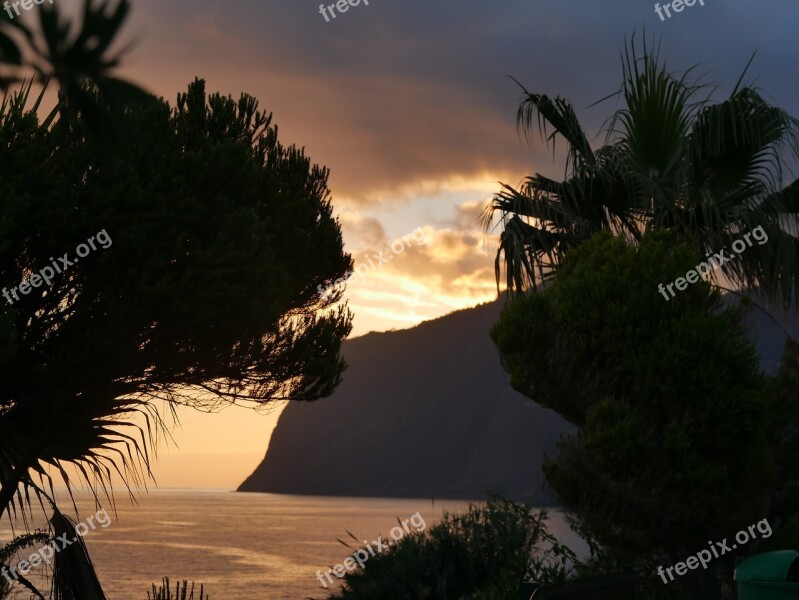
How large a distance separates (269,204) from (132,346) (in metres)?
4.57

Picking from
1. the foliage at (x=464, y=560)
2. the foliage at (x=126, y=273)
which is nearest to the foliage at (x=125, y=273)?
the foliage at (x=126, y=273)

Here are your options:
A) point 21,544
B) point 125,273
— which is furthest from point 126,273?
point 21,544

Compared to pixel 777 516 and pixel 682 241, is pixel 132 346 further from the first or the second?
pixel 777 516

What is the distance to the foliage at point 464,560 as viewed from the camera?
1398cm

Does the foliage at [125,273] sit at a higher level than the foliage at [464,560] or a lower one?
higher

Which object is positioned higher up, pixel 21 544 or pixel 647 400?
pixel 647 400

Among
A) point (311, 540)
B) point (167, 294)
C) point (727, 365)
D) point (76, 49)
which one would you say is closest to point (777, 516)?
point (727, 365)

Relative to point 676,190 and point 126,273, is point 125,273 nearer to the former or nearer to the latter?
point 126,273

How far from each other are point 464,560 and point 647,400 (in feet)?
12.5

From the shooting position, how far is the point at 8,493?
13.8 meters

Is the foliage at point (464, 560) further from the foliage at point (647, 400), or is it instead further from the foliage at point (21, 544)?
the foliage at point (21, 544)

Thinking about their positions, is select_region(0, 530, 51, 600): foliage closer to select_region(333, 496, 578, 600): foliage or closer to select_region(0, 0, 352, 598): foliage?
select_region(0, 0, 352, 598): foliage

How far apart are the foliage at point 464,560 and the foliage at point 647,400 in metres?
0.94

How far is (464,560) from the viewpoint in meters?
14.6
